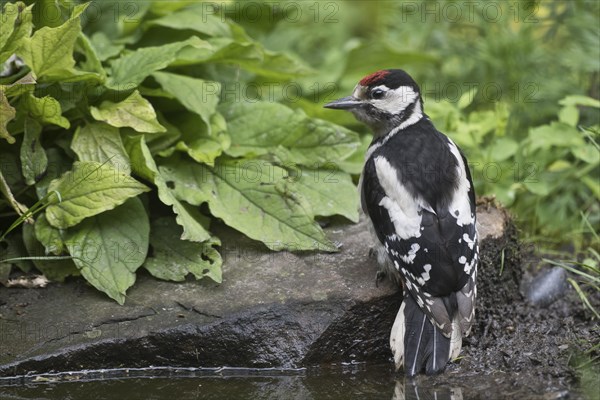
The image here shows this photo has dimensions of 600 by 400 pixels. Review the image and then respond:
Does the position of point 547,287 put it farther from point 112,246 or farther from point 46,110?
point 46,110

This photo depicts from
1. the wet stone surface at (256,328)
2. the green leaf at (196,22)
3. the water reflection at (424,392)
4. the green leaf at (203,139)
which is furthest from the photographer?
the green leaf at (196,22)

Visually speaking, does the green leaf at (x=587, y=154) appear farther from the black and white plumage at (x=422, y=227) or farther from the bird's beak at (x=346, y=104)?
the bird's beak at (x=346, y=104)

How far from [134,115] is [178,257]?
793 mm

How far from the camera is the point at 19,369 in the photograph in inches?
155

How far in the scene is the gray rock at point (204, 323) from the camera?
4043 millimetres

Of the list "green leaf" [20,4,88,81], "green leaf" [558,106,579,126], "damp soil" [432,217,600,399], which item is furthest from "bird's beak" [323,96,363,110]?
"green leaf" [558,106,579,126]

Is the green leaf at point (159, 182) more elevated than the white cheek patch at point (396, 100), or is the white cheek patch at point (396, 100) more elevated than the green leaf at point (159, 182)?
the white cheek patch at point (396, 100)

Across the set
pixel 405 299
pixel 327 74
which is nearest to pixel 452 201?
pixel 405 299

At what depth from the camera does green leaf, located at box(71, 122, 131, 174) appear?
448 cm

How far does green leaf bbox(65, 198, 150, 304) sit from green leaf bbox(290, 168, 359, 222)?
0.98 m

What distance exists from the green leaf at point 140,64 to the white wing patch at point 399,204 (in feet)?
4.17

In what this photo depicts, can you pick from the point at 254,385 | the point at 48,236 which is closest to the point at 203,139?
the point at 48,236

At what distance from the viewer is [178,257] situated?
177 inches

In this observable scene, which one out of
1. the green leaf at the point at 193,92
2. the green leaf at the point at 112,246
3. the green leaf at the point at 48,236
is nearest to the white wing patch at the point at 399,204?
the green leaf at the point at 193,92
